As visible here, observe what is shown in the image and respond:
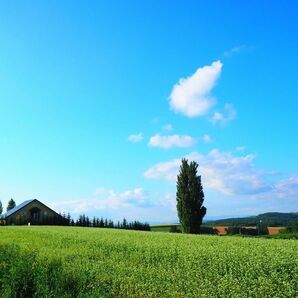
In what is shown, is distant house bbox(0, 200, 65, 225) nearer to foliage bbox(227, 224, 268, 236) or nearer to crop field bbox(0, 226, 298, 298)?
foliage bbox(227, 224, 268, 236)

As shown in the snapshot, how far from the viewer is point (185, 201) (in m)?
40.6

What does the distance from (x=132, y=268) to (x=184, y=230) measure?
30.2 m

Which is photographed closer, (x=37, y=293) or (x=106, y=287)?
(x=37, y=293)

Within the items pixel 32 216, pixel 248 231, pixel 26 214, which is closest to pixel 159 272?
pixel 248 231

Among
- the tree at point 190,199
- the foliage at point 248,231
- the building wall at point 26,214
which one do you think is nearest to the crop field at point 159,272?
the tree at point 190,199

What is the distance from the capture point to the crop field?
8.51 meters

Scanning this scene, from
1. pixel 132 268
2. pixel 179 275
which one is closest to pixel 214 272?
pixel 179 275

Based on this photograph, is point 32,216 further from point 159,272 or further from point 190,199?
point 159,272

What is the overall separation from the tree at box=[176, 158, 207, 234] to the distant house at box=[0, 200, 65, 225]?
1835cm

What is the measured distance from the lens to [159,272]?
1025 cm

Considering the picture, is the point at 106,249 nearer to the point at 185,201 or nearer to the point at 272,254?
the point at 272,254

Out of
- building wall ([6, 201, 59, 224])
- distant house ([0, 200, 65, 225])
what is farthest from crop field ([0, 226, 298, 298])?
building wall ([6, 201, 59, 224])

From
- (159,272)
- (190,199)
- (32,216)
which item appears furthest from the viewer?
(32,216)

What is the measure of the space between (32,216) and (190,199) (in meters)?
26.1
